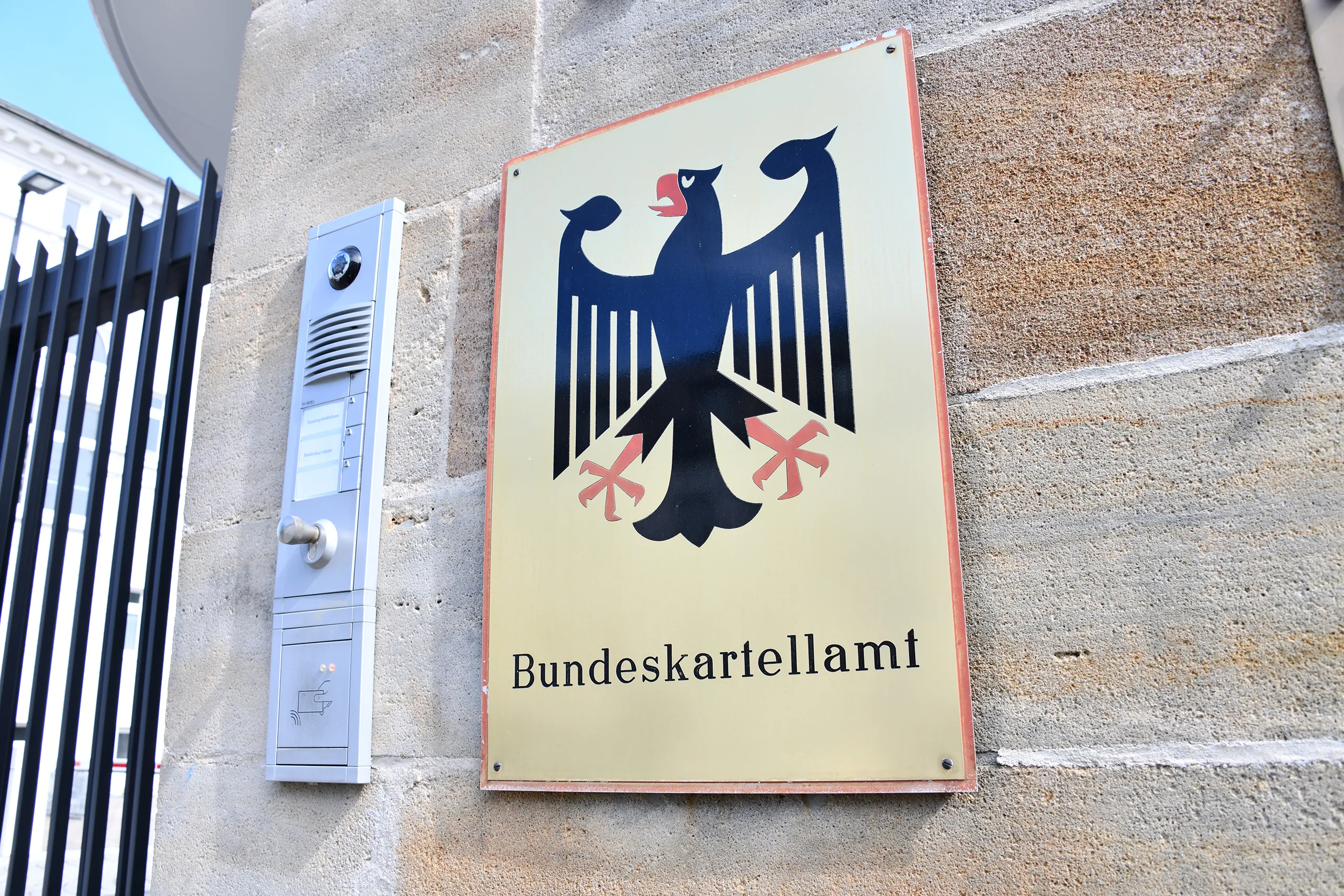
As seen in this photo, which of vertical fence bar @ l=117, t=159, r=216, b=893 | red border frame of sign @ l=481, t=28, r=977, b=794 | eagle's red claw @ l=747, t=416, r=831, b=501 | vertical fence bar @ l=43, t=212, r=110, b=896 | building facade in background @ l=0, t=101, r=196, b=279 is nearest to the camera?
Answer: red border frame of sign @ l=481, t=28, r=977, b=794

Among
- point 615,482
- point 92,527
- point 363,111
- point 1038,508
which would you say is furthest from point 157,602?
point 1038,508

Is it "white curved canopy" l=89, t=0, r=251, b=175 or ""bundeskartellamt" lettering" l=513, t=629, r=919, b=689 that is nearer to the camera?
""bundeskartellamt" lettering" l=513, t=629, r=919, b=689

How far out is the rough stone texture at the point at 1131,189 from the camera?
125cm

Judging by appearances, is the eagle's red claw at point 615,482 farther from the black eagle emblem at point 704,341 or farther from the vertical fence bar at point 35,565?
the vertical fence bar at point 35,565

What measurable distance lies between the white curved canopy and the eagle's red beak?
1859 mm

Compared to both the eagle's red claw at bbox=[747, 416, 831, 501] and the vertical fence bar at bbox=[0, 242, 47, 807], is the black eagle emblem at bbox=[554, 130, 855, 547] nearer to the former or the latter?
the eagle's red claw at bbox=[747, 416, 831, 501]

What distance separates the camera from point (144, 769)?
7.25ft

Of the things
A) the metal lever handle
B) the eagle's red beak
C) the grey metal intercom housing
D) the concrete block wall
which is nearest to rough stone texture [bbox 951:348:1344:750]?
the concrete block wall

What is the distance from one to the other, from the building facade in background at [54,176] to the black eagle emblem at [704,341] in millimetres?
10905

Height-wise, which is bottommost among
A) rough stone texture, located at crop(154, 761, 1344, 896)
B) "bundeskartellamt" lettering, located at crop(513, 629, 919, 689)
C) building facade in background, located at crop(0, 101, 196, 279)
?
rough stone texture, located at crop(154, 761, 1344, 896)

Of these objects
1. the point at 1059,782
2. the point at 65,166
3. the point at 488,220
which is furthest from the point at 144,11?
the point at 65,166

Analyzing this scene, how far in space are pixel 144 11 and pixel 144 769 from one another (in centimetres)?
224

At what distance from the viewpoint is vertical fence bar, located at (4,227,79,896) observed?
2.44 meters

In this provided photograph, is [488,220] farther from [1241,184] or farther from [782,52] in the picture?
[1241,184]
